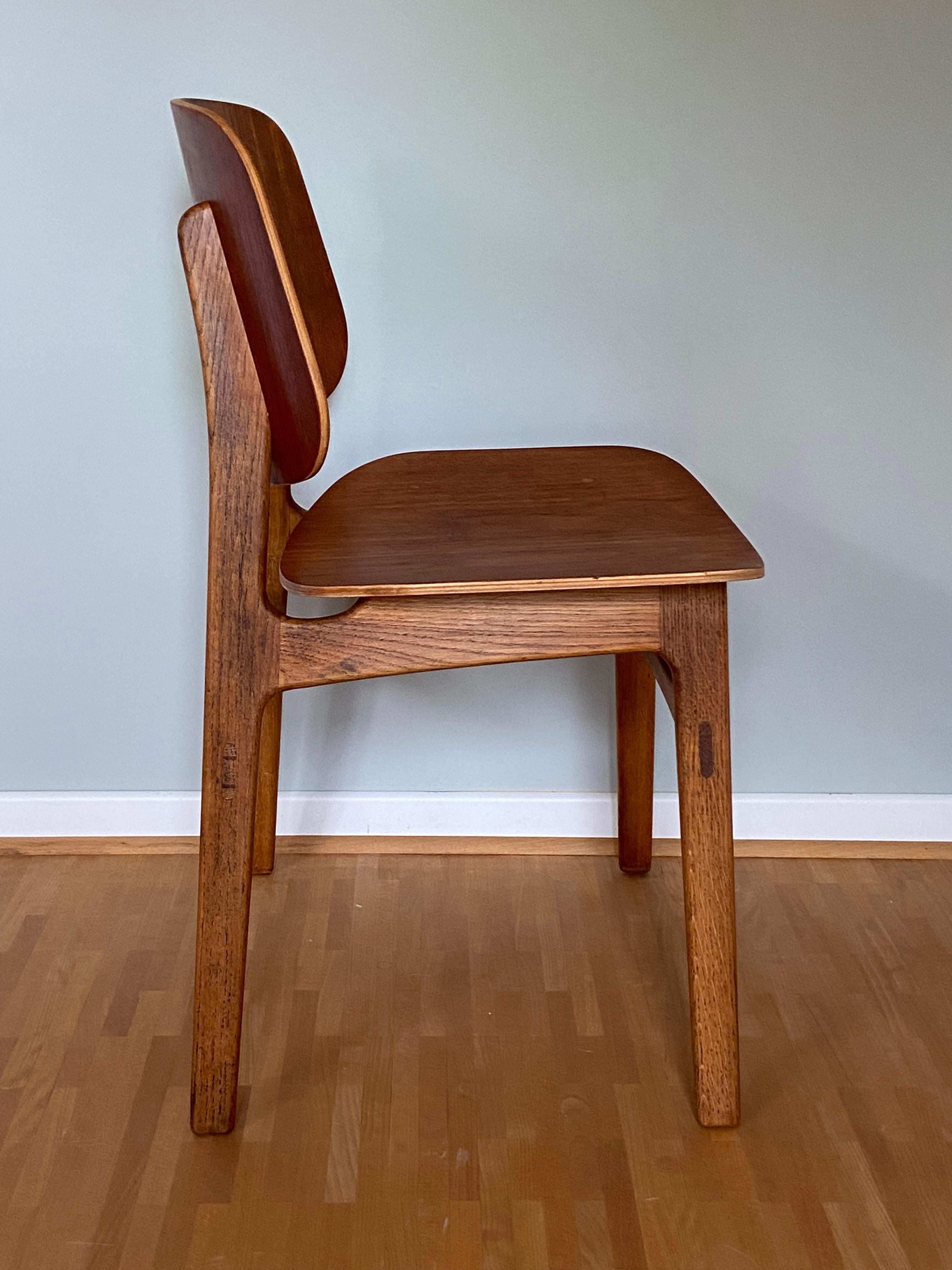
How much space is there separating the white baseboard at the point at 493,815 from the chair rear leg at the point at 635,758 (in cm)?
7

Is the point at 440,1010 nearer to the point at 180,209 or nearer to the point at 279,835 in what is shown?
the point at 279,835

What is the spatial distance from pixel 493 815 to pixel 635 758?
0.21 metres

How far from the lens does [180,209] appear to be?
1.30 meters

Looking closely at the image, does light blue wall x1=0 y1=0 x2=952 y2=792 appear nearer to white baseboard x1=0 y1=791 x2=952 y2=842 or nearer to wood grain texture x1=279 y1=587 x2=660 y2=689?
white baseboard x1=0 y1=791 x2=952 y2=842

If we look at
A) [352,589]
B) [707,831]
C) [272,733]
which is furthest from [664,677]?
[272,733]

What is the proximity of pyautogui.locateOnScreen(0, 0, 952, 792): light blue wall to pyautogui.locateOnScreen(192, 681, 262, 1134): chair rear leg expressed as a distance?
480 millimetres

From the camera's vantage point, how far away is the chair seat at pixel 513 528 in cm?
89

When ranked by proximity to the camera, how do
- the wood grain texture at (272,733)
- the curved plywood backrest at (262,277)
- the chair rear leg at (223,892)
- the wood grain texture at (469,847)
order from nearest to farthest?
the curved plywood backrest at (262,277) < the chair rear leg at (223,892) < the wood grain texture at (272,733) < the wood grain texture at (469,847)

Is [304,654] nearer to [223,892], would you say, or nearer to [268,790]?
[223,892]

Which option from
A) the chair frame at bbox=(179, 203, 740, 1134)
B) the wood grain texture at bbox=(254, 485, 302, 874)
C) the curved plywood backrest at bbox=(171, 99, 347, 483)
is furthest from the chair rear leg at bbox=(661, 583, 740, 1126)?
the wood grain texture at bbox=(254, 485, 302, 874)

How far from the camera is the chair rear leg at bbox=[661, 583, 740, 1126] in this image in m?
0.93

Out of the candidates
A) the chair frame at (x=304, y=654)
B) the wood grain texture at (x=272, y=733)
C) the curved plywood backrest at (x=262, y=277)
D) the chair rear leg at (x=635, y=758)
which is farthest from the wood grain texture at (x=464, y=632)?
the chair rear leg at (x=635, y=758)

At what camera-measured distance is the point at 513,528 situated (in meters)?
0.99

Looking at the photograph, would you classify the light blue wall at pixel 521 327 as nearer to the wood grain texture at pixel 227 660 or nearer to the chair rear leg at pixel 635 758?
the chair rear leg at pixel 635 758
